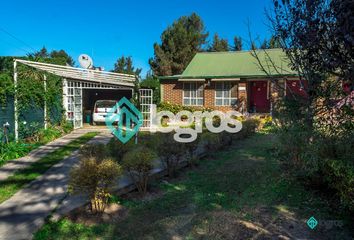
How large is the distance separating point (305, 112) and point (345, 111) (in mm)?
445

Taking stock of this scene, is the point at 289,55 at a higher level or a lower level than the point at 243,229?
higher

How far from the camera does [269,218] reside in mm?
5043

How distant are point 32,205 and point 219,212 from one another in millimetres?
3351

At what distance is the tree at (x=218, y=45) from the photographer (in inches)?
1794

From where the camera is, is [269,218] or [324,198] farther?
[324,198]

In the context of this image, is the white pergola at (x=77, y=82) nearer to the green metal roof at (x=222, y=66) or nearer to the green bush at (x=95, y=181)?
the green metal roof at (x=222, y=66)

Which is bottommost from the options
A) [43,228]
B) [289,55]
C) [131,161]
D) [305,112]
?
[43,228]

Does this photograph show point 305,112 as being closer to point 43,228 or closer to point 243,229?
point 243,229

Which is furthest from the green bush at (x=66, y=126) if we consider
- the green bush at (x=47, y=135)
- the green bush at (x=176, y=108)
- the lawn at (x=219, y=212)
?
the lawn at (x=219, y=212)

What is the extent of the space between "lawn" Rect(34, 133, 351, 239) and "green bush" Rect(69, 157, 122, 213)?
47cm

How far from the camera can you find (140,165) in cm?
619

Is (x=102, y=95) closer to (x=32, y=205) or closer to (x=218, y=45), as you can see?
(x=32, y=205)

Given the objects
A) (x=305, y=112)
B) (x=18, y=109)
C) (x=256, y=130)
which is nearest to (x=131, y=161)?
(x=305, y=112)

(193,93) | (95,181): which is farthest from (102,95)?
(95,181)
